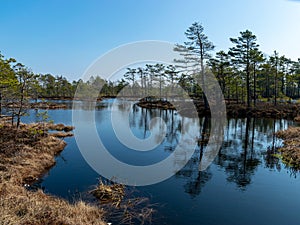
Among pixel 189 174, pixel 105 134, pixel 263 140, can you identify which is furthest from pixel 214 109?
pixel 189 174

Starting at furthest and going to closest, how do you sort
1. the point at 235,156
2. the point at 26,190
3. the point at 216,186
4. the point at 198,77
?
the point at 198,77
the point at 235,156
the point at 216,186
the point at 26,190

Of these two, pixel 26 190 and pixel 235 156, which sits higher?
pixel 26 190

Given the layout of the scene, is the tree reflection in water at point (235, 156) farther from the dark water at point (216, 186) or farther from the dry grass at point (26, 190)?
the dry grass at point (26, 190)

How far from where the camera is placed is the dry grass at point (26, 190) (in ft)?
17.9

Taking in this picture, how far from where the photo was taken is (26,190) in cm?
761

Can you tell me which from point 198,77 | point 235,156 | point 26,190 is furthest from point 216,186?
point 198,77

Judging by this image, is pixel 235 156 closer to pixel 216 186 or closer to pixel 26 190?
pixel 216 186

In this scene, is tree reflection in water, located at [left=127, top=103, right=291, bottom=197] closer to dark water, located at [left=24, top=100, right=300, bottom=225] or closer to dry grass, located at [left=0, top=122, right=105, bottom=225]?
dark water, located at [left=24, top=100, right=300, bottom=225]

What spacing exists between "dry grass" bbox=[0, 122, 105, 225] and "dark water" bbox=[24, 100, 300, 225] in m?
0.74

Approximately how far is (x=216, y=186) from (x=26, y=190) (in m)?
6.77

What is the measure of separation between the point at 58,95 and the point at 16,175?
269 feet

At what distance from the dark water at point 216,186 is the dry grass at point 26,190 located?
74 centimetres

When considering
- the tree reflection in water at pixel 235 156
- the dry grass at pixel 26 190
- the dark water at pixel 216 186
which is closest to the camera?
the dry grass at pixel 26 190

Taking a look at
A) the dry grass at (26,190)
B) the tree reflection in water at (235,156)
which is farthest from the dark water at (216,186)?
the dry grass at (26,190)
